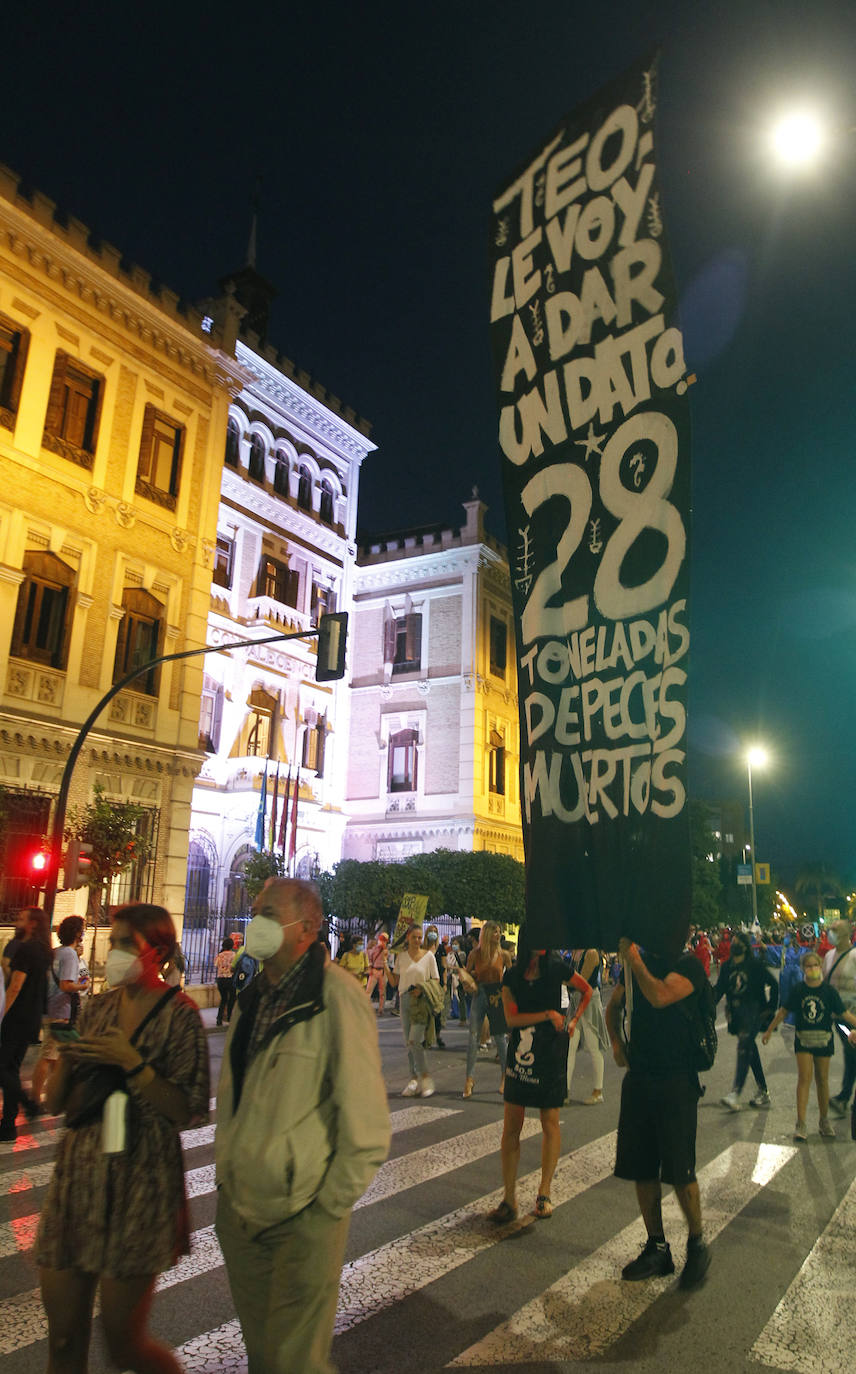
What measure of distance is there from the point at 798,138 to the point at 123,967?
8242 mm

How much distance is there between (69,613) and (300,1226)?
17.9 meters

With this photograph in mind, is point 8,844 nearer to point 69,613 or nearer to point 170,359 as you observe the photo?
point 69,613

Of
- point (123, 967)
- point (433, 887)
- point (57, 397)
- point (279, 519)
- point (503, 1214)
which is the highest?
point (279, 519)

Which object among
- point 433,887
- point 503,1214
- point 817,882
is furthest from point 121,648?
point 817,882

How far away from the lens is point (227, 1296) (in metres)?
4.86

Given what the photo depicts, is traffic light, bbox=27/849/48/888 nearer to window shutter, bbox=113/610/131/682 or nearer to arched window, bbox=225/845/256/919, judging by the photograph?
window shutter, bbox=113/610/131/682

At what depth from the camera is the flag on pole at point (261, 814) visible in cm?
2573

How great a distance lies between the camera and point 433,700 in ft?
120

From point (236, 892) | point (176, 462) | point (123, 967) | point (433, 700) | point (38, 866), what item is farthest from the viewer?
point (433, 700)

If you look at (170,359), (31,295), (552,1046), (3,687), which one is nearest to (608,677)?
(552,1046)

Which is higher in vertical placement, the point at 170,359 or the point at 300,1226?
the point at 170,359

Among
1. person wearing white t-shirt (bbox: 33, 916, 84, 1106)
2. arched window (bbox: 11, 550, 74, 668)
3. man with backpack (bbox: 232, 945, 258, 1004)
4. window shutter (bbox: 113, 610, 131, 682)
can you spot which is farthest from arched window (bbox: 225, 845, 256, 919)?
person wearing white t-shirt (bbox: 33, 916, 84, 1106)

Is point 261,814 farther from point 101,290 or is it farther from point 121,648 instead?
point 101,290

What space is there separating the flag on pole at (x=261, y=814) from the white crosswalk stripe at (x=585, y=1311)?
66.2 ft
